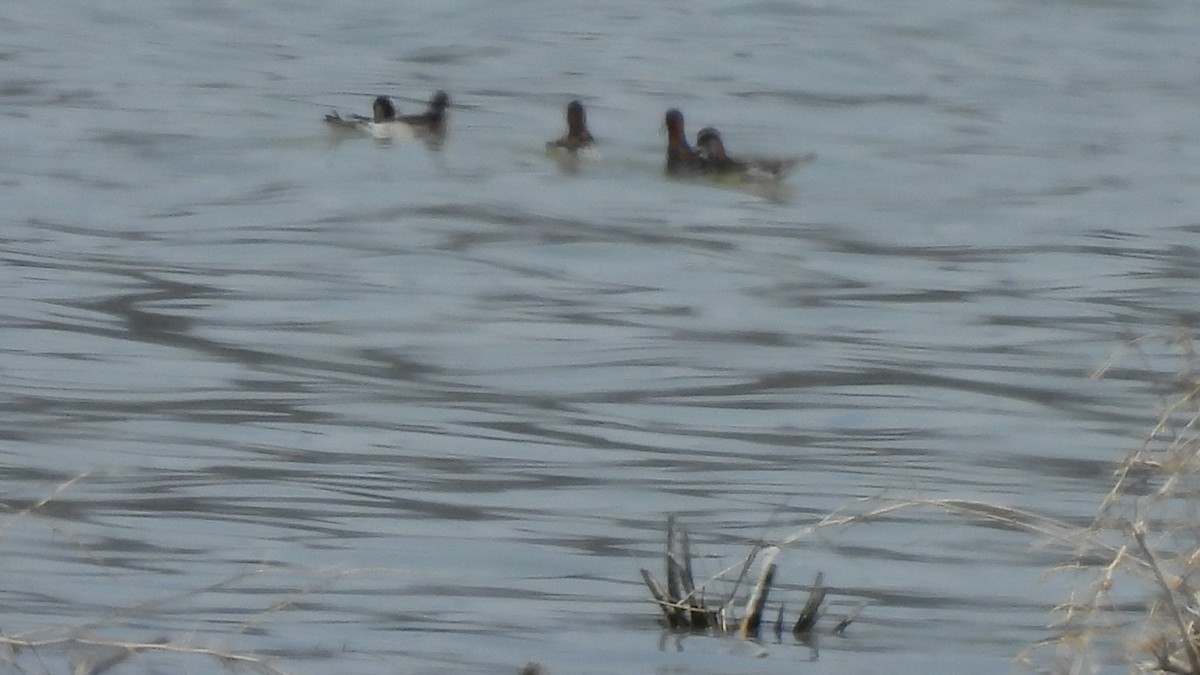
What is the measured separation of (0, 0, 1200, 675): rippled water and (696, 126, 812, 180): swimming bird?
32cm

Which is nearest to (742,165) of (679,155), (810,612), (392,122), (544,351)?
(679,155)

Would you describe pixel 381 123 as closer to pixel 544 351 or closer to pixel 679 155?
pixel 679 155

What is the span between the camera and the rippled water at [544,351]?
26.2ft

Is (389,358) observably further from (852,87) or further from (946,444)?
(852,87)

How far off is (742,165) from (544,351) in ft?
25.9

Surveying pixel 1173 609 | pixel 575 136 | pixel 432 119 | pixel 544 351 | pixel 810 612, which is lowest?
pixel 432 119

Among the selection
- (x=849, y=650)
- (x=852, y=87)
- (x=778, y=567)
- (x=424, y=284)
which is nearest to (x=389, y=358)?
(x=424, y=284)

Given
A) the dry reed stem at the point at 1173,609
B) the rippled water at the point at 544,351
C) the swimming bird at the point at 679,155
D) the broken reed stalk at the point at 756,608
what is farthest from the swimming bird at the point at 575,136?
the dry reed stem at the point at 1173,609

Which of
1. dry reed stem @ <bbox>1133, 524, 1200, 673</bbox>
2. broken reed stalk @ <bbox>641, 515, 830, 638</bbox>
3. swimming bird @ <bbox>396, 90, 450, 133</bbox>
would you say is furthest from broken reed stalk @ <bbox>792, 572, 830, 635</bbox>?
swimming bird @ <bbox>396, 90, 450, 133</bbox>

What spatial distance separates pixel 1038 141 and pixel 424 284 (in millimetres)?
10966

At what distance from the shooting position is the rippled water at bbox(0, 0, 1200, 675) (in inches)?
314

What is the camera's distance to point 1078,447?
10906mm

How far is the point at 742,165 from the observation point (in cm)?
2117

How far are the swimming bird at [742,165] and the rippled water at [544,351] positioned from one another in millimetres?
315
